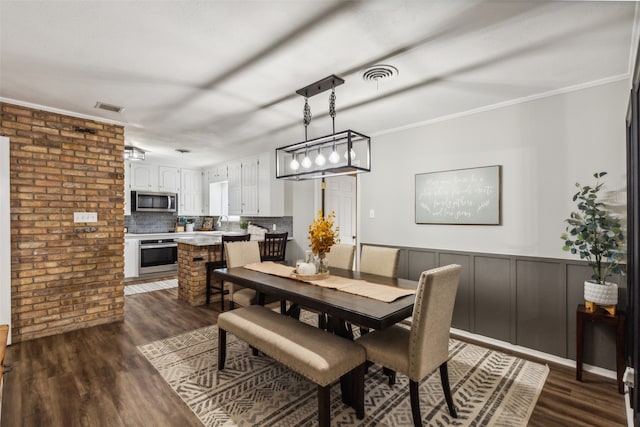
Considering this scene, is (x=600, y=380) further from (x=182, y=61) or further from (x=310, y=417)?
(x=182, y=61)

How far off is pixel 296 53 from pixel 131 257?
5.39m

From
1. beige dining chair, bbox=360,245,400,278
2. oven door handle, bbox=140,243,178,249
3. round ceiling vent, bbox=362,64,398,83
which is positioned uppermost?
round ceiling vent, bbox=362,64,398,83

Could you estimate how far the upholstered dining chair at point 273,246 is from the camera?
4.54 metres

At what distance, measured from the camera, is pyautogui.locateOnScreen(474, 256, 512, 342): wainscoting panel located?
9.99 ft

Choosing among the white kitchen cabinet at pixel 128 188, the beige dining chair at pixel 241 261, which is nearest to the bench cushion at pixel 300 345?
the beige dining chair at pixel 241 261

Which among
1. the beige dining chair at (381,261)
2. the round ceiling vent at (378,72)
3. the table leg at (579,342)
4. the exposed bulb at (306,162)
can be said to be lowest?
the table leg at (579,342)

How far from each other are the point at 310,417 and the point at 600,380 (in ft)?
7.62

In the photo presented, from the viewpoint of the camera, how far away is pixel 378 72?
93.3 inches

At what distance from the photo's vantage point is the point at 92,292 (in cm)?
350

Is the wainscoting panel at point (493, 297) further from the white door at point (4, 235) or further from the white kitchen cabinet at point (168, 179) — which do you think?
the white kitchen cabinet at point (168, 179)

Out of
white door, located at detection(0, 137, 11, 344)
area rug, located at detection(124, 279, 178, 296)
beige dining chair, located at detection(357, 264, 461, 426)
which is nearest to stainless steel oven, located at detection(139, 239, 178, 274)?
area rug, located at detection(124, 279, 178, 296)

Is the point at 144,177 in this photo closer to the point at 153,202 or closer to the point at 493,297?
the point at 153,202

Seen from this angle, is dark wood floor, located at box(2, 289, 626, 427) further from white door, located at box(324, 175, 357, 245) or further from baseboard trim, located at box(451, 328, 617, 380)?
white door, located at box(324, 175, 357, 245)

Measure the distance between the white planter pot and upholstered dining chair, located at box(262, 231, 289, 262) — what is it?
3.49 meters
